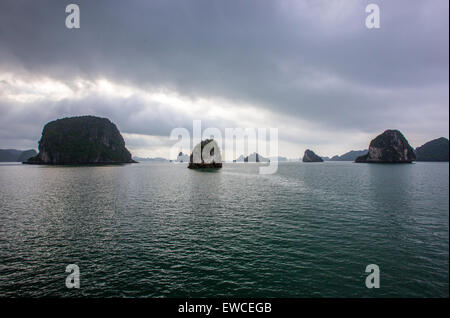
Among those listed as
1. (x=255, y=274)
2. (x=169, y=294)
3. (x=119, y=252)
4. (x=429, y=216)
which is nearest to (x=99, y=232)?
(x=119, y=252)

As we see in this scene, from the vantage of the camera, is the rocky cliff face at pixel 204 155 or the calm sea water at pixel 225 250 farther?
the rocky cliff face at pixel 204 155

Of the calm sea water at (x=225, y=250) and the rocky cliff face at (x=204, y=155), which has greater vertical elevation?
the rocky cliff face at (x=204, y=155)

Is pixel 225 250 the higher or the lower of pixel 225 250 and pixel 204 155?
the lower

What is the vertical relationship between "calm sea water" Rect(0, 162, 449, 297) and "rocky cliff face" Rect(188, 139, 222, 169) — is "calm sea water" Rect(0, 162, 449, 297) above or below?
below

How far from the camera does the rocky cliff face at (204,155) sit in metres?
190

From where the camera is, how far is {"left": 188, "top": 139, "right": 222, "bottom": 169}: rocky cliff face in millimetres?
190375

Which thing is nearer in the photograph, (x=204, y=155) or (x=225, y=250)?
(x=225, y=250)

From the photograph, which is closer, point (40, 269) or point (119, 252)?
point (40, 269)

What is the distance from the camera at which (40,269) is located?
1834 centimetres

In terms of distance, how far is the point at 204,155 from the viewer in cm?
18950
